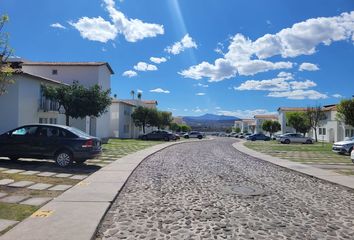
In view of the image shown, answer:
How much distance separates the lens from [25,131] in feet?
49.6

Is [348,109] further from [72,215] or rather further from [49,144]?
[72,215]

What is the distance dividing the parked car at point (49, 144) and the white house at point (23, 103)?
12115 millimetres

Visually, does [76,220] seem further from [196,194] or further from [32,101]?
[32,101]

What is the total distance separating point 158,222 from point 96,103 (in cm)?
2699

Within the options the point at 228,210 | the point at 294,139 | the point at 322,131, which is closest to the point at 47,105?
the point at 228,210

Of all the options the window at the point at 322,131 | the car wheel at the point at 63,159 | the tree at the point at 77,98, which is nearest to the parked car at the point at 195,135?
Result: the window at the point at 322,131

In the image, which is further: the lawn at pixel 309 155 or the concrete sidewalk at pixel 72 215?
the lawn at pixel 309 155

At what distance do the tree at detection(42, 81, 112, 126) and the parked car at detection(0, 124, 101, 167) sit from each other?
17.2 meters

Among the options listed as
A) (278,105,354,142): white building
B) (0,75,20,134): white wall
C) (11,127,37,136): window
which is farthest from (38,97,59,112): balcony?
(278,105,354,142): white building

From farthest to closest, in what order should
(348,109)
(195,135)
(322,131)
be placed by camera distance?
(195,135) → (322,131) → (348,109)

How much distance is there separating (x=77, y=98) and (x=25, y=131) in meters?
17.3

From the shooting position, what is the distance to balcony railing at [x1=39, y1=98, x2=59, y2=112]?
3228cm

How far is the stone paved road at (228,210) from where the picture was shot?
6086mm

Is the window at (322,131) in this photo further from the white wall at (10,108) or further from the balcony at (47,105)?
the white wall at (10,108)
